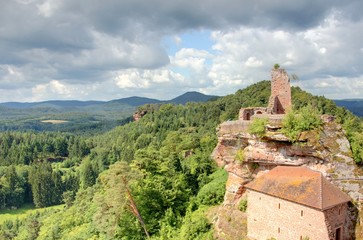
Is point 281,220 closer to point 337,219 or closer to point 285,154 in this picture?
point 337,219

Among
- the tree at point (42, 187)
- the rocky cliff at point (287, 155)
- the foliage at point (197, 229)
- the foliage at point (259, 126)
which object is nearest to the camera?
the rocky cliff at point (287, 155)

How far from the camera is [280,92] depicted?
3622 centimetres

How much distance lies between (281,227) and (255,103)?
82466 millimetres

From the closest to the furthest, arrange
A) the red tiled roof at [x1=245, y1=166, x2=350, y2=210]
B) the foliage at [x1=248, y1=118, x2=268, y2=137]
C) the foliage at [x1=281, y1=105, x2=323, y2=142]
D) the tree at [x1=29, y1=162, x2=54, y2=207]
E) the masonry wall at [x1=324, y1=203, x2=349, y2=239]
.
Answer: the masonry wall at [x1=324, y1=203, x2=349, y2=239] → the red tiled roof at [x1=245, y1=166, x2=350, y2=210] → the foliage at [x1=281, y1=105, x2=323, y2=142] → the foliage at [x1=248, y1=118, x2=268, y2=137] → the tree at [x1=29, y1=162, x2=54, y2=207]

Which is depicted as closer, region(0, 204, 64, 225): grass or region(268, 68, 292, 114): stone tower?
region(268, 68, 292, 114): stone tower

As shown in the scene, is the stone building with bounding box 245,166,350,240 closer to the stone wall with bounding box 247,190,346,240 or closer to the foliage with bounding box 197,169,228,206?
the stone wall with bounding box 247,190,346,240

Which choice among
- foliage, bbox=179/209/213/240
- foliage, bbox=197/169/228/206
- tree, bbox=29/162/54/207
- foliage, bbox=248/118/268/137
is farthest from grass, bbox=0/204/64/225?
foliage, bbox=248/118/268/137

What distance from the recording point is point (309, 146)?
81.6 ft

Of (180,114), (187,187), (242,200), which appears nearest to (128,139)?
(180,114)

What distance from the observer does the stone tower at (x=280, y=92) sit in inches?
1390

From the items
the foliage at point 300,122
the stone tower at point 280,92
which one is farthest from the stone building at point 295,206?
the stone tower at point 280,92

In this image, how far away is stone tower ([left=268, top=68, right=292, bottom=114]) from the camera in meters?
35.3

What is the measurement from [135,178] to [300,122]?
19.3 m

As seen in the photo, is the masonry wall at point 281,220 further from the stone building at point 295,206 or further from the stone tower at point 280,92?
the stone tower at point 280,92
